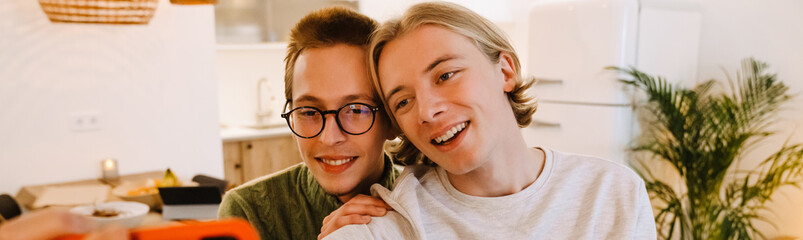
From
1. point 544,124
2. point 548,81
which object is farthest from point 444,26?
point 544,124

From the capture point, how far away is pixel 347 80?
1.13 metres

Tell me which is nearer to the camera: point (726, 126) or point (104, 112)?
point (104, 112)

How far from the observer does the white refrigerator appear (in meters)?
3.33

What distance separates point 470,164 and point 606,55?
2576 mm

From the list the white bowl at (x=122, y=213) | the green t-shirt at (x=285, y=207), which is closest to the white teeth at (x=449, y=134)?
the green t-shirt at (x=285, y=207)

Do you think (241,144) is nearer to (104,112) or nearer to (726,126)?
(104,112)

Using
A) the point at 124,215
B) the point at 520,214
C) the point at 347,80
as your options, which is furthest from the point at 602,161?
the point at 124,215

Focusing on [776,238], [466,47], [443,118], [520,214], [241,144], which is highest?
[466,47]

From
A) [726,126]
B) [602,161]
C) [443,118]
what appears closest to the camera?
[443,118]

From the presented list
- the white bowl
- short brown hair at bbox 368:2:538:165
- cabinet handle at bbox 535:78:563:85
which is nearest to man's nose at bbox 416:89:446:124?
short brown hair at bbox 368:2:538:165

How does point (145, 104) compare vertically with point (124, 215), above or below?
above

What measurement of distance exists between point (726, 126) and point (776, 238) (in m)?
0.72

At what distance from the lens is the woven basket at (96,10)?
7.55ft

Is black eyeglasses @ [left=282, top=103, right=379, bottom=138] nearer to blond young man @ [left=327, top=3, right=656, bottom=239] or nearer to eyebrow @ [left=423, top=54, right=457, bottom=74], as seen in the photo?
blond young man @ [left=327, top=3, right=656, bottom=239]
